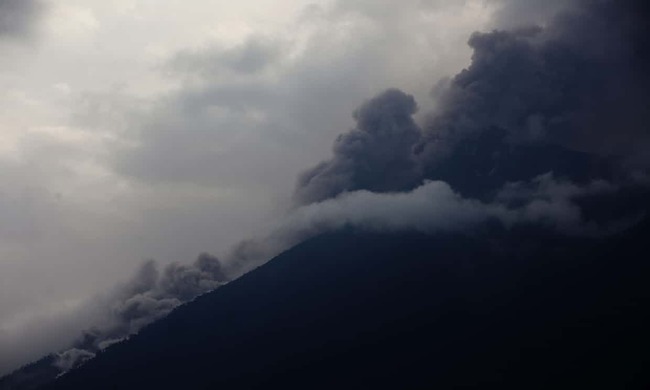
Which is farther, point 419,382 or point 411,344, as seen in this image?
point 411,344

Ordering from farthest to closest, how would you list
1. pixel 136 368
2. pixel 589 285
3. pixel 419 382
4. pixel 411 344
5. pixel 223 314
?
pixel 223 314
pixel 136 368
pixel 589 285
pixel 411 344
pixel 419 382

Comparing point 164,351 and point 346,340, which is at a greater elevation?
point 164,351

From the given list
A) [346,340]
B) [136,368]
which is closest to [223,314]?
[136,368]

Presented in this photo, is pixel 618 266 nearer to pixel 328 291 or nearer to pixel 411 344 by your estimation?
pixel 411 344

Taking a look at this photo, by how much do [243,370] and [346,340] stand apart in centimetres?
2199

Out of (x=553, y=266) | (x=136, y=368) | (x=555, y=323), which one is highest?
(x=136, y=368)

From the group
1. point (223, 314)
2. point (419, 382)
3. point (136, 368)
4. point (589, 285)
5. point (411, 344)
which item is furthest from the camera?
point (223, 314)

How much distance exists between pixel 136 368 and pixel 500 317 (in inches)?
3250

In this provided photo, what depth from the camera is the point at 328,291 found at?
551 ft

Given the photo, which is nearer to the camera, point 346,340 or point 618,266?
point 346,340

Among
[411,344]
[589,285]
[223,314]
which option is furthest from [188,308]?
[589,285]

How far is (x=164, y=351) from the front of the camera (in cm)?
17188

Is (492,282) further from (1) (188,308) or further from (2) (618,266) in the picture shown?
(1) (188,308)

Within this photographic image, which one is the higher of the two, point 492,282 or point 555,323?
point 492,282
